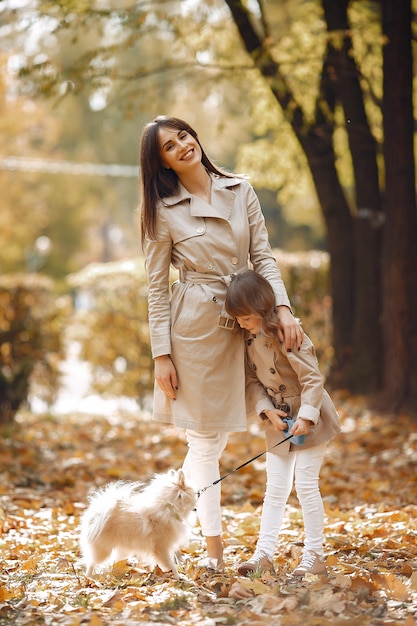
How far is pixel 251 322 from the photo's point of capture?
13.3ft

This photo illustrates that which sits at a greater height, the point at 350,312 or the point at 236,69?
the point at 236,69

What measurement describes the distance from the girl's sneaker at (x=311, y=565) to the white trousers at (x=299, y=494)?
1.3 inches

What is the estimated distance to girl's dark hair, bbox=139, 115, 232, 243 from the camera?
13.9 feet

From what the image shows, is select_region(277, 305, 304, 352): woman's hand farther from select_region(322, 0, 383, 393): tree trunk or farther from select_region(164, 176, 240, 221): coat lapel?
select_region(322, 0, 383, 393): tree trunk

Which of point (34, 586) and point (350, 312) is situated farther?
point (350, 312)

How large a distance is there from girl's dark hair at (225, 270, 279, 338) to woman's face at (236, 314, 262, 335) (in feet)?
0.07

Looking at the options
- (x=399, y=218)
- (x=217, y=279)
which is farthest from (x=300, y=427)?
(x=399, y=218)

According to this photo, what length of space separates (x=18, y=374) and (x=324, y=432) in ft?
21.6

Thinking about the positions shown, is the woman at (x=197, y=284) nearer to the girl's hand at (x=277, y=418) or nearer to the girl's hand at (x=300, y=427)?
the girl's hand at (x=277, y=418)

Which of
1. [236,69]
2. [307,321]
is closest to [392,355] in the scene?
[307,321]

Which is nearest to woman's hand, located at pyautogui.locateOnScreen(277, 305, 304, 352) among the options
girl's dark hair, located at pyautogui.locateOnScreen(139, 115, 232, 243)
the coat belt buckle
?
the coat belt buckle

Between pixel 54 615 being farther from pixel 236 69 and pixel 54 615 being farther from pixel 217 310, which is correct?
pixel 236 69

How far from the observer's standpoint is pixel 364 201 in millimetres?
9945

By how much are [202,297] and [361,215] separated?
6082mm
